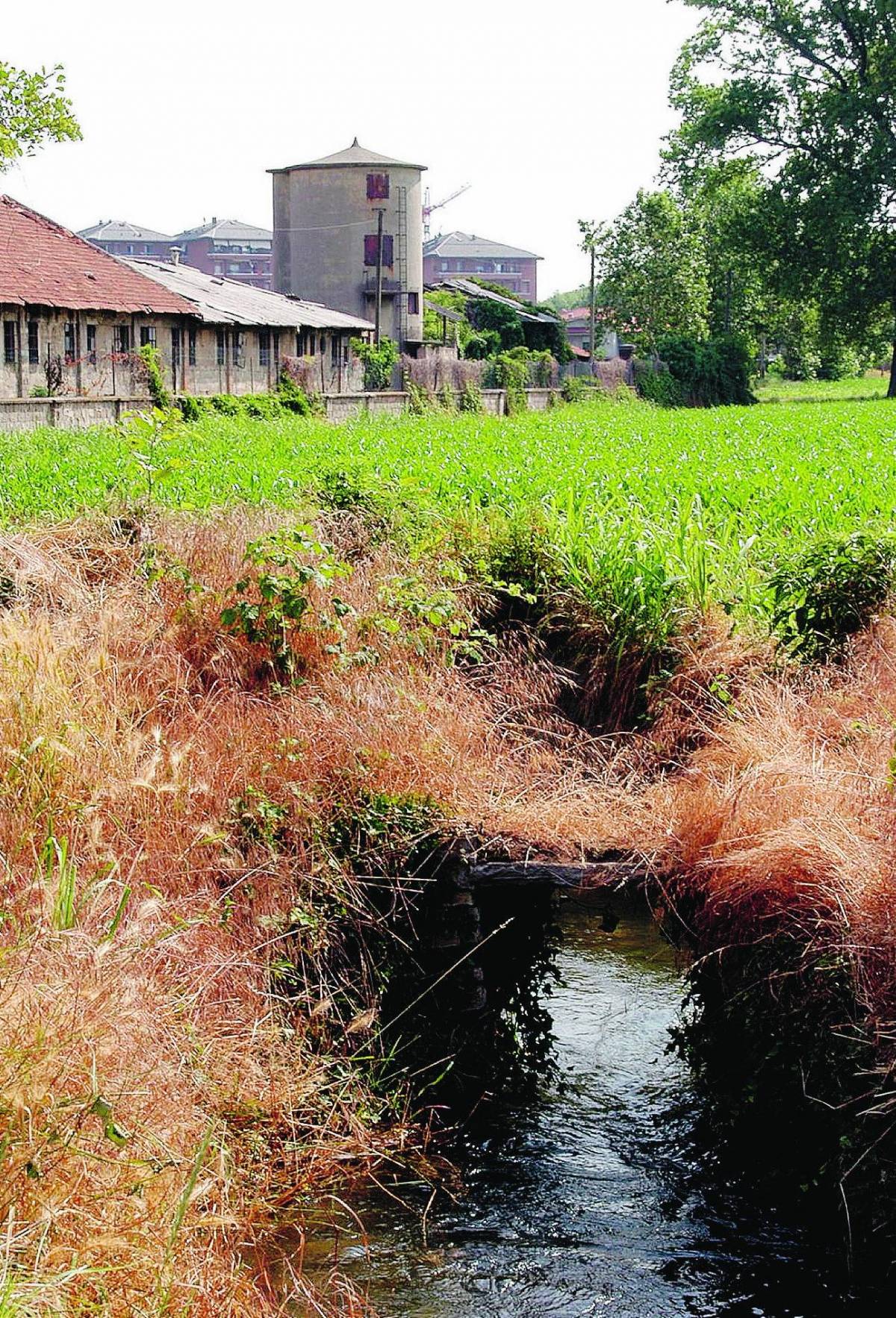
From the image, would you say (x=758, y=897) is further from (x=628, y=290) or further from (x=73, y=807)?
(x=628, y=290)

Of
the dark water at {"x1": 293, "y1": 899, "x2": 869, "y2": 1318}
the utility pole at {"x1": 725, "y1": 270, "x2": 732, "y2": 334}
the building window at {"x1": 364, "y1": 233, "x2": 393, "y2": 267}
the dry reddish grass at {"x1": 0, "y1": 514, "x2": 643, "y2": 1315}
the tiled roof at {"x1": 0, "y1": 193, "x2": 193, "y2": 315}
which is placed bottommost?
the dark water at {"x1": 293, "y1": 899, "x2": 869, "y2": 1318}

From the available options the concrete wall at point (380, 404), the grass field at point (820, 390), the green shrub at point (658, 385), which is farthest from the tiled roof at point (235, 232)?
the concrete wall at point (380, 404)

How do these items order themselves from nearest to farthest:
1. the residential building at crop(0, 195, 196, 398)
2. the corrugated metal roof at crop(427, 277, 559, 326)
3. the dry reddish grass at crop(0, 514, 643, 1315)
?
the dry reddish grass at crop(0, 514, 643, 1315) → the residential building at crop(0, 195, 196, 398) → the corrugated metal roof at crop(427, 277, 559, 326)

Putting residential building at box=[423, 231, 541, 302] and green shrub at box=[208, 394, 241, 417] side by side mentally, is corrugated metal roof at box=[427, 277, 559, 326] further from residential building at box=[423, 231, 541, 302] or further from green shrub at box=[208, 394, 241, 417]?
residential building at box=[423, 231, 541, 302]

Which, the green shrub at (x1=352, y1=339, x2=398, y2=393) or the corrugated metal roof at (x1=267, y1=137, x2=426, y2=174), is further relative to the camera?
the corrugated metal roof at (x1=267, y1=137, x2=426, y2=174)

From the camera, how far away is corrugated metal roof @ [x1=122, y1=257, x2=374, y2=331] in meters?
42.8

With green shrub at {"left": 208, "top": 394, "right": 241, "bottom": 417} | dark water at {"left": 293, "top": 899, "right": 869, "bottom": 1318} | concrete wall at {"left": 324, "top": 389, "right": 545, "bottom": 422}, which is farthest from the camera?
concrete wall at {"left": 324, "top": 389, "right": 545, "bottom": 422}

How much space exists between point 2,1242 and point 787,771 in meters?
4.60

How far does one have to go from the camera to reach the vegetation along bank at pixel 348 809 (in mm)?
5523

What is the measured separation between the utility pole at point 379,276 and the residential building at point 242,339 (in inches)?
268

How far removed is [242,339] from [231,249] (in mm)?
110721

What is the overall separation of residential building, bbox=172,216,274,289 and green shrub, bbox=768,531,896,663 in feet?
470

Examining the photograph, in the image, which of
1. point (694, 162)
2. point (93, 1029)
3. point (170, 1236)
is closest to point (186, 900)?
point (93, 1029)

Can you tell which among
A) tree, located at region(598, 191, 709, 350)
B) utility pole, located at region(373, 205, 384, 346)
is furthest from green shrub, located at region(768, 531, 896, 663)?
tree, located at region(598, 191, 709, 350)
